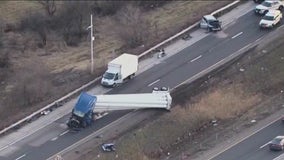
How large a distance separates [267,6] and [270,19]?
3306mm

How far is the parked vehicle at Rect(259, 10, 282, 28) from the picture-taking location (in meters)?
80.6

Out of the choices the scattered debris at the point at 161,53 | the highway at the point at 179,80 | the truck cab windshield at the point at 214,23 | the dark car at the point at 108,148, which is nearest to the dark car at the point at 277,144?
the highway at the point at 179,80

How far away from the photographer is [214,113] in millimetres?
68250

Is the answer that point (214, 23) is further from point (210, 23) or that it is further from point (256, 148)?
point (256, 148)

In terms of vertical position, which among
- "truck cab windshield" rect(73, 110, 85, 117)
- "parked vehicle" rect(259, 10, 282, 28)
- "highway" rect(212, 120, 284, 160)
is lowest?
"highway" rect(212, 120, 284, 160)

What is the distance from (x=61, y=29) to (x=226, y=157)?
28597mm

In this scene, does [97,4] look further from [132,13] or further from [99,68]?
[99,68]

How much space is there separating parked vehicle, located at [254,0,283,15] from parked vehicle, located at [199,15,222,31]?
4.53m

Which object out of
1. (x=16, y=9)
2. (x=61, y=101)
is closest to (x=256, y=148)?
(x=61, y=101)

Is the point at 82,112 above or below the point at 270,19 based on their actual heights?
below

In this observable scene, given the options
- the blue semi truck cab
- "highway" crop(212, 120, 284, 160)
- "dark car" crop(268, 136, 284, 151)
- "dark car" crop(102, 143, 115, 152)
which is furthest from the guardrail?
"dark car" crop(268, 136, 284, 151)

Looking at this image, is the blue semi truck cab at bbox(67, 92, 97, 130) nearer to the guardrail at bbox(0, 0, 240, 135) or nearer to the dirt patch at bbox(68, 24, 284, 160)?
the dirt patch at bbox(68, 24, 284, 160)

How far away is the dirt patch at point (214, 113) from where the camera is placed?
64.0 m

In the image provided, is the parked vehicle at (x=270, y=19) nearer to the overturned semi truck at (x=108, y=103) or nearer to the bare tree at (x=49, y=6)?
the overturned semi truck at (x=108, y=103)
